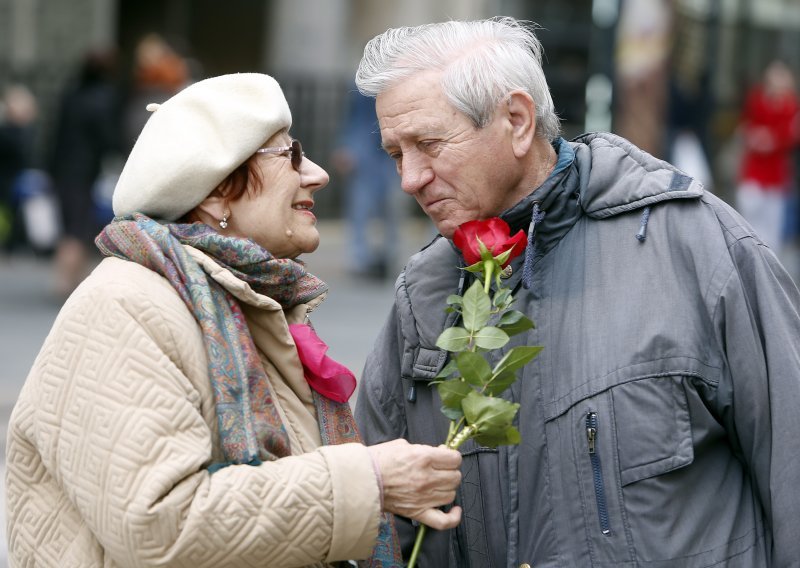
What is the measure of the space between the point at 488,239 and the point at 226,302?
1.88 feet

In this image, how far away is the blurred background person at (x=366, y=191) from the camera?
488 inches

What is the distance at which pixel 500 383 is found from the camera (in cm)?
287

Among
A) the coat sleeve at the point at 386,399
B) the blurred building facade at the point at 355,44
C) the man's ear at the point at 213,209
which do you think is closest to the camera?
the man's ear at the point at 213,209

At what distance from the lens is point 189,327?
8.83 ft

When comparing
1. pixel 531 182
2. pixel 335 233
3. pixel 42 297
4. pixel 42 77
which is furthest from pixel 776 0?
pixel 531 182

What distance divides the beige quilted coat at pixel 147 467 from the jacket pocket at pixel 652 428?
551 mm

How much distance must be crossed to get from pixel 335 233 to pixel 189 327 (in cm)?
1348

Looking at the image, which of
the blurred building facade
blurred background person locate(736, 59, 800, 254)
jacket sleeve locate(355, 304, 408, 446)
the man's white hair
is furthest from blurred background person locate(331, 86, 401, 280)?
the man's white hair

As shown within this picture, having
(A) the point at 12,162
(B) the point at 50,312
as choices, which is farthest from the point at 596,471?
(A) the point at 12,162

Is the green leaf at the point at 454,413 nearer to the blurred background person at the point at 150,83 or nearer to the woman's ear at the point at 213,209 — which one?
the woman's ear at the point at 213,209

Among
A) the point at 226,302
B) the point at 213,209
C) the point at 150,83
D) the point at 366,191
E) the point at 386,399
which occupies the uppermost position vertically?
the point at 213,209

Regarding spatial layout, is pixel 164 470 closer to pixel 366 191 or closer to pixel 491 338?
pixel 491 338

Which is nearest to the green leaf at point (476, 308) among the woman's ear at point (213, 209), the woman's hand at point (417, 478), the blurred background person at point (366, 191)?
the woman's hand at point (417, 478)

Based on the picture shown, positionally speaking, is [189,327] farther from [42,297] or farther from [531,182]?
[42,297]
